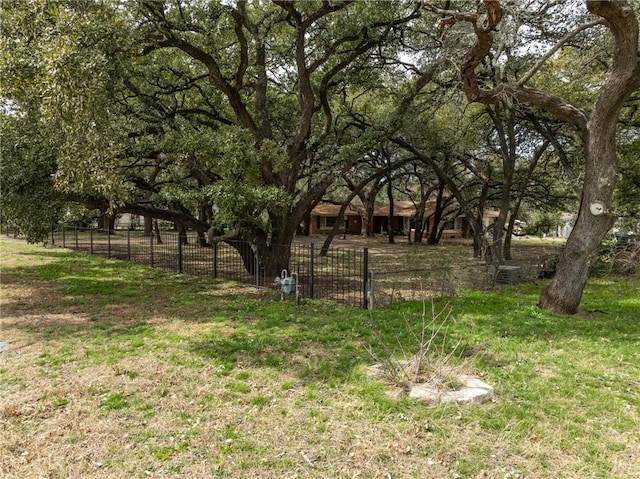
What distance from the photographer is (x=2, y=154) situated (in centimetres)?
833

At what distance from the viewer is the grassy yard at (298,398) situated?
10.1 feet

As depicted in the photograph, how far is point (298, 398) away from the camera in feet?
13.5

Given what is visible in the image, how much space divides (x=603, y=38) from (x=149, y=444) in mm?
11773

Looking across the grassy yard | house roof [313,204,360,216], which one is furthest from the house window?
the grassy yard

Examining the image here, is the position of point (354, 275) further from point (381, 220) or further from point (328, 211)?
→ point (381, 220)

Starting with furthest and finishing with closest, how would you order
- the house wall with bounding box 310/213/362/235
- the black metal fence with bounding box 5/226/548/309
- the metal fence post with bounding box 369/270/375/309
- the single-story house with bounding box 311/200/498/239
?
the house wall with bounding box 310/213/362/235 < the single-story house with bounding box 311/200/498/239 < the black metal fence with bounding box 5/226/548/309 < the metal fence post with bounding box 369/270/375/309

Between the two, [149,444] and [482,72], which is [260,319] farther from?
[482,72]

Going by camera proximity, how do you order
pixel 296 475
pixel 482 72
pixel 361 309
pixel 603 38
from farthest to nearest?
pixel 482 72 → pixel 603 38 → pixel 361 309 → pixel 296 475

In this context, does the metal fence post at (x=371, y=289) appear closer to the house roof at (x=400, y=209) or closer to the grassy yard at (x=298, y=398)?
the grassy yard at (x=298, y=398)

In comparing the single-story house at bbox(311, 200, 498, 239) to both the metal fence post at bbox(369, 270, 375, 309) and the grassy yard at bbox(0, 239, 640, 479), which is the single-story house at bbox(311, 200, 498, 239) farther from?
the grassy yard at bbox(0, 239, 640, 479)

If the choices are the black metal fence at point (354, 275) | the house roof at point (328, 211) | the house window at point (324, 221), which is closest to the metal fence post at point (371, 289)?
the black metal fence at point (354, 275)

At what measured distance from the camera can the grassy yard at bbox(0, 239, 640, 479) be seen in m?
3.08

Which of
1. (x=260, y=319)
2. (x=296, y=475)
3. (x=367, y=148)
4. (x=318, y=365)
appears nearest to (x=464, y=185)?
(x=367, y=148)

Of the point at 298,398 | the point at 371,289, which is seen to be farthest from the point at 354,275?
the point at 298,398
